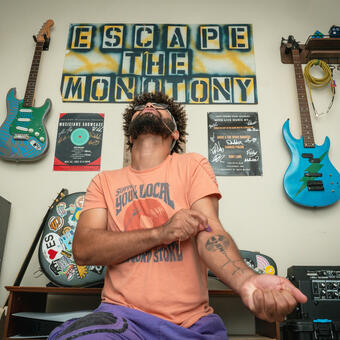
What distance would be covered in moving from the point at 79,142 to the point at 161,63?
99cm

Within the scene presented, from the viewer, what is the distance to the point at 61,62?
10.2ft

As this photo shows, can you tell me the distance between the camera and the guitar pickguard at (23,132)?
2.73 meters

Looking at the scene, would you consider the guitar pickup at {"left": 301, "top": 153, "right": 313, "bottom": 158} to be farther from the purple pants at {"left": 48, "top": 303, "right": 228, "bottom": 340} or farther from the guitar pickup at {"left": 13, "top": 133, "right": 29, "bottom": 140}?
the guitar pickup at {"left": 13, "top": 133, "right": 29, "bottom": 140}

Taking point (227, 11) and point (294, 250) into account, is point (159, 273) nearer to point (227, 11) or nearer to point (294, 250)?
point (294, 250)

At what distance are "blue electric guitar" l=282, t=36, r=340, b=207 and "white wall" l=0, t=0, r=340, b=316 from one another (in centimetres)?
9

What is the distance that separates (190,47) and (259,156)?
1.15m

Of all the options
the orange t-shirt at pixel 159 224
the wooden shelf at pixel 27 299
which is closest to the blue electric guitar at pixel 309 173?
the wooden shelf at pixel 27 299

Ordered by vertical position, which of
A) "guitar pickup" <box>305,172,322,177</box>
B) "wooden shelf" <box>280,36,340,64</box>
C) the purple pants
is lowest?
the purple pants

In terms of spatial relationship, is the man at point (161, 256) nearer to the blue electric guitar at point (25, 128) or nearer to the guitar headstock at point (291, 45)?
the blue electric guitar at point (25, 128)

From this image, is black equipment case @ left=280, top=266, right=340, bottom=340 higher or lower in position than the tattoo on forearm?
lower

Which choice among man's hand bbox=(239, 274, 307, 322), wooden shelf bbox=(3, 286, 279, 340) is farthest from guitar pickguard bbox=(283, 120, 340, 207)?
man's hand bbox=(239, 274, 307, 322)

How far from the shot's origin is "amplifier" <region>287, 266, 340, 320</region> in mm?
1917

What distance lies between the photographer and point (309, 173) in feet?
8.64

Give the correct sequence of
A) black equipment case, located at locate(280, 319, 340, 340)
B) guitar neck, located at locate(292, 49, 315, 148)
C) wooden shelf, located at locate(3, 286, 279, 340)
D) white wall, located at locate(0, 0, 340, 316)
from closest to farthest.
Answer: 1. black equipment case, located at locate(280, 319, 340, 340)
2. wooden shelf, located at locate(3, 286, 279, 340)
3. white wall, located at locate(0, 0, 340, 316)
4. guitar neck, located at locate(292, 49, 315, 148)
